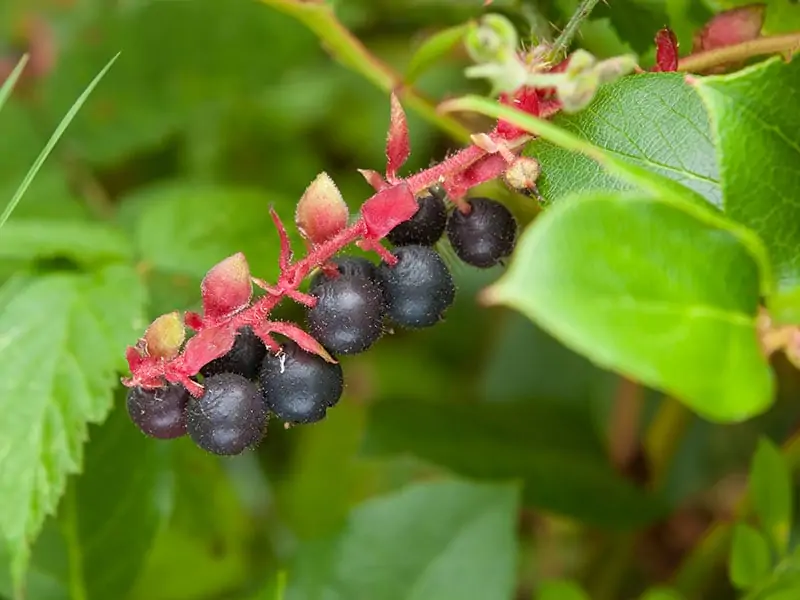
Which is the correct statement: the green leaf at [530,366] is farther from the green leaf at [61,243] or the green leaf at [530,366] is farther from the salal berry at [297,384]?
the salal berry at [297,384]

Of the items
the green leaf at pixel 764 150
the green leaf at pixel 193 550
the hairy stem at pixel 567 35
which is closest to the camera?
the green leaf at pixel 764 150

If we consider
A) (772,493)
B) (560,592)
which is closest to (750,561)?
(772,493)

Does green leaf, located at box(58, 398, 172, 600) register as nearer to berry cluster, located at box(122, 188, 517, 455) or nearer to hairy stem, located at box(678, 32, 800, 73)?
berry cluster, located at box(122, 188, 517, 455)

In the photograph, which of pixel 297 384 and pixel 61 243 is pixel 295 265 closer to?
pixel 297 384

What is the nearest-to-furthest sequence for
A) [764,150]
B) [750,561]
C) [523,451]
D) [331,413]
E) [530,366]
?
[764,150] → [750,561] → [523,451] → [530,366] → [331,413]

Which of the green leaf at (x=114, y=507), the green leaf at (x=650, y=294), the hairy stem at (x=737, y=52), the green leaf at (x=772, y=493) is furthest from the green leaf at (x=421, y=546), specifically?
the green leaf at (x=650, y=294)

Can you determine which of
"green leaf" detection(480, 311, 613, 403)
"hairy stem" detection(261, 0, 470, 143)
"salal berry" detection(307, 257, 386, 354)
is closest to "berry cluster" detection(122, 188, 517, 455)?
"salal berry" detection(307, 257, 386, 354)

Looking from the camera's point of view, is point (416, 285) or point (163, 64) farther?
point (163, 64)
